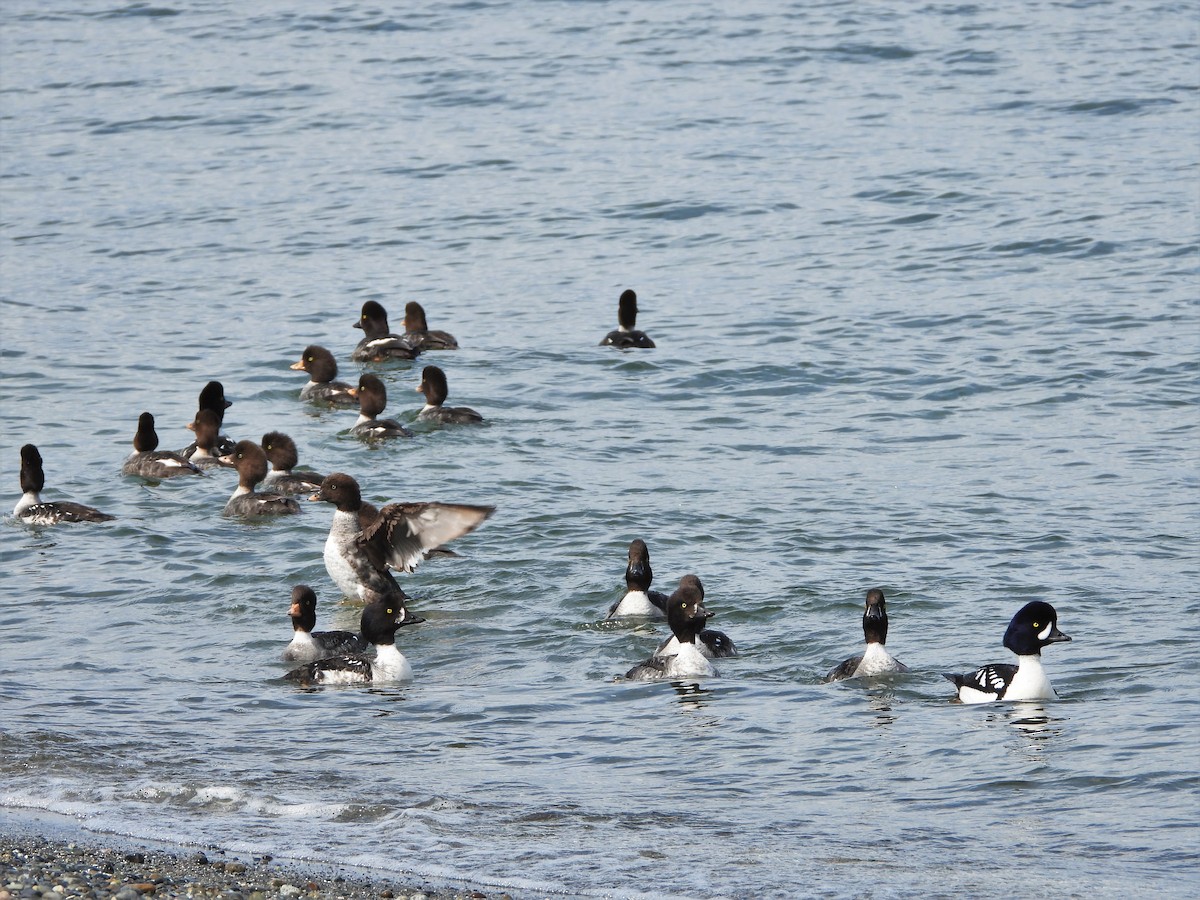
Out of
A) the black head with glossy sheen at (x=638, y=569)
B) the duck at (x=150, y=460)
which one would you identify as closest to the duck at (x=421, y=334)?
the duck at (x=150, y=460)

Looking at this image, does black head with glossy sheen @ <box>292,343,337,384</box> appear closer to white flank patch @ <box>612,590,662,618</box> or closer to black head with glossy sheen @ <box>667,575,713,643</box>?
white flank patch @ <box>612,590,662,618</box>

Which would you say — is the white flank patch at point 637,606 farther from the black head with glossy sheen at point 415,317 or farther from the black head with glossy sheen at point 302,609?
the black head with glossy sheen at point 415,317

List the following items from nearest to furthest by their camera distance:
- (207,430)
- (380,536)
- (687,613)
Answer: (687,613), (380,536), (207,430)

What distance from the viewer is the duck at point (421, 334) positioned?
21078 mm

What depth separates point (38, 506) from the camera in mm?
16078

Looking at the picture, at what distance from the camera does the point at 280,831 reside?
30.3ft

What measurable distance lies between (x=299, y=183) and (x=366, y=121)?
399 cm

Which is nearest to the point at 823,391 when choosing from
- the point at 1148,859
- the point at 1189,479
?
the point at 1189,479

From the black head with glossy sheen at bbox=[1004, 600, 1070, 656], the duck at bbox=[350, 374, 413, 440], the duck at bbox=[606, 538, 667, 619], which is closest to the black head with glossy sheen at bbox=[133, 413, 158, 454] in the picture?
the duck at bbox=[350, 374, 413, 440]

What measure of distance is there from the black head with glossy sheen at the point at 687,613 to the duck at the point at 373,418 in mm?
6848

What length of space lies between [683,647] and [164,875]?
4.31 metres

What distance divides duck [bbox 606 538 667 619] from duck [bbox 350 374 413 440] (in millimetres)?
5624

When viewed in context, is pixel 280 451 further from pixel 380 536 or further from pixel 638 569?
pixel 638 569

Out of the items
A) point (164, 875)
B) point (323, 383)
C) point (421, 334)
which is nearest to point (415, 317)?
point (421, 334)
